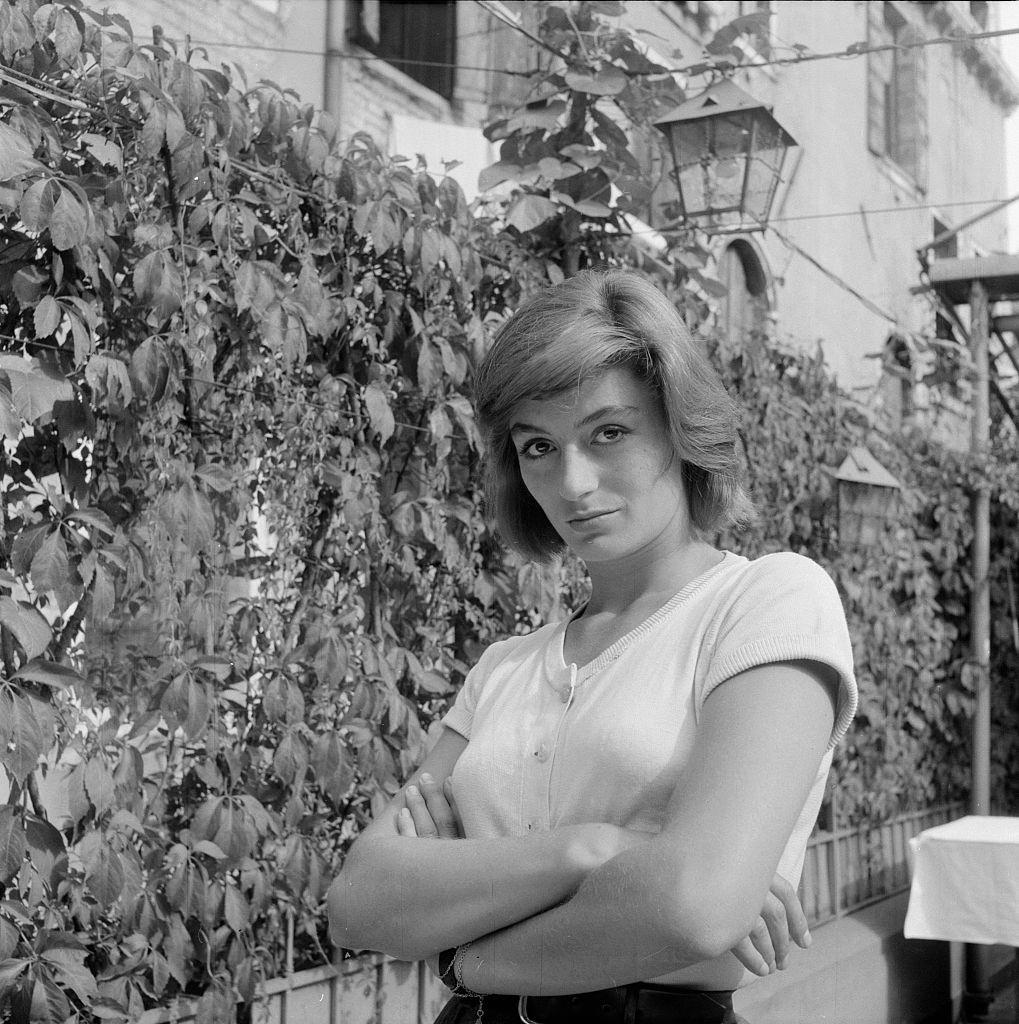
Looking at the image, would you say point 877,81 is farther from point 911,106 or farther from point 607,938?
point 607,938

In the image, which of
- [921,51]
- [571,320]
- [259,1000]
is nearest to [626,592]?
[571,320]

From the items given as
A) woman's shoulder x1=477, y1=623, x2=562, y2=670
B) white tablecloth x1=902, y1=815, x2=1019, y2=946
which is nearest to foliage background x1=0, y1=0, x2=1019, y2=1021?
woman's shoulder x1=477, y1=623, x2=562, y2=670

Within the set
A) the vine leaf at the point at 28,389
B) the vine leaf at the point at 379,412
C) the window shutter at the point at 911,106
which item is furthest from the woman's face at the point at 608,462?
the window shutter at the point at 911,106

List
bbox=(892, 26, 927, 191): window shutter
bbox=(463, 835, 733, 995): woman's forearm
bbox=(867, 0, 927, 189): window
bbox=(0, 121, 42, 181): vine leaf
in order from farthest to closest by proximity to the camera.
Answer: bbox=(892, 26, 927, 191): window shutter < bbox=(867, 0, 927, 189): window < bbox=(0, 121, 42, 181): vine leaf < bbox=(463, 835, 733, 995): woman's forearm

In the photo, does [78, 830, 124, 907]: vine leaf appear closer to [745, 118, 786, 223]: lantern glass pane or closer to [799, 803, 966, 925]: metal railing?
[745, 118, 786, 223]: lantern glass pane

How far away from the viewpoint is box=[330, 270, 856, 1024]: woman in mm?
1286

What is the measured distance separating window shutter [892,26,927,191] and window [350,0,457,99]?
8.49 m

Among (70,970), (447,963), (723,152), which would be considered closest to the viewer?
(447,963)

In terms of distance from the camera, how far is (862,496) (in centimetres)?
572

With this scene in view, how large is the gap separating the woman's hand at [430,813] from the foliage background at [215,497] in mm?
853

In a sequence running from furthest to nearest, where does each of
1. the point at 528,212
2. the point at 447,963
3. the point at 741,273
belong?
the point at 741,273, the point at 528,212, the point at 447,963

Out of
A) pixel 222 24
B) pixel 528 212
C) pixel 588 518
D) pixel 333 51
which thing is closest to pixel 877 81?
pixel 333 51

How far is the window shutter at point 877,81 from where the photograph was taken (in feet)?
48.0

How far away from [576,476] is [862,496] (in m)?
4.40
